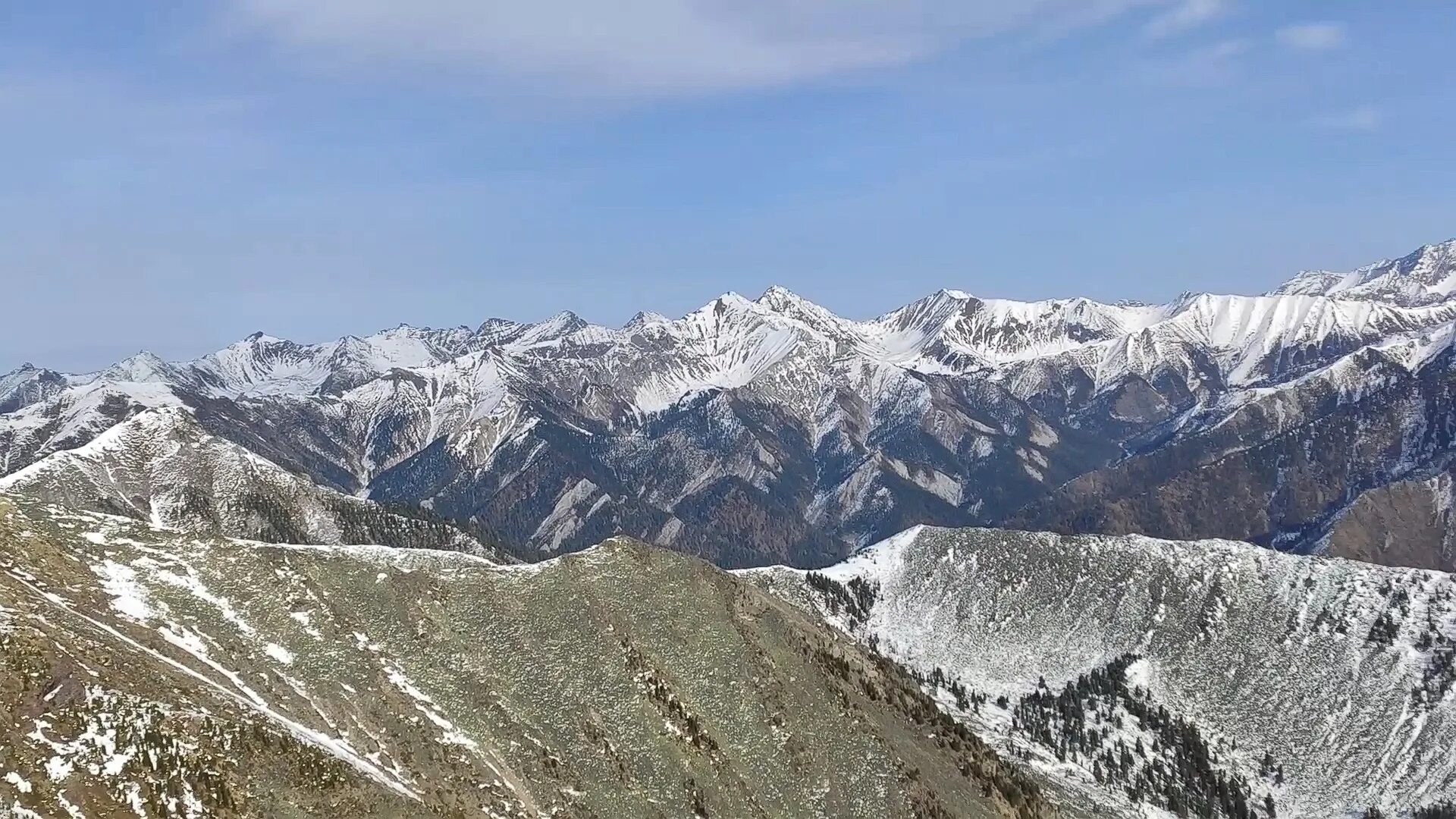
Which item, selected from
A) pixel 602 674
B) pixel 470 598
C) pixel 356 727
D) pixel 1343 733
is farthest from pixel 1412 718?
pixel 356 727

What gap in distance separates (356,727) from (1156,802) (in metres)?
117

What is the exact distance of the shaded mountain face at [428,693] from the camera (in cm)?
8225

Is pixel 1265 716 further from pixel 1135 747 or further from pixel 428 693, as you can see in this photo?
pixel 428 693

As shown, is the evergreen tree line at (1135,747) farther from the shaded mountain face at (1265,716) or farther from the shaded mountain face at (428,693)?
the shaded mountain face at (428,693)

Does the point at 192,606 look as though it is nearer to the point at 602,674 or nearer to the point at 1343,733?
the point at 602,674

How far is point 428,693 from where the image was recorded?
375 ft

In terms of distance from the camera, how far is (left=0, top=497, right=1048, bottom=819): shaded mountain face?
82250 millimetres

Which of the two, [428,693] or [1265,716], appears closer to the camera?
[428,693]

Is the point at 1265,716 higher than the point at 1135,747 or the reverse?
higher

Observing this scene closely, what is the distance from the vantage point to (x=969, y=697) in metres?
189

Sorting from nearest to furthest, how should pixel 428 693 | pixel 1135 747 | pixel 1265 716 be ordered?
pixel 428 693 < pixel 1135 747 < pixel 1265 716

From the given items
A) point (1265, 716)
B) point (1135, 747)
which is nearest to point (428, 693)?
point (1135, 747)

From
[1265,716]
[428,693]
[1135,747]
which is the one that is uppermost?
[428,693]

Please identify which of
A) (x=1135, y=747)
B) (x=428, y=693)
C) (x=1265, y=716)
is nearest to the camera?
(x=428, y=693)
